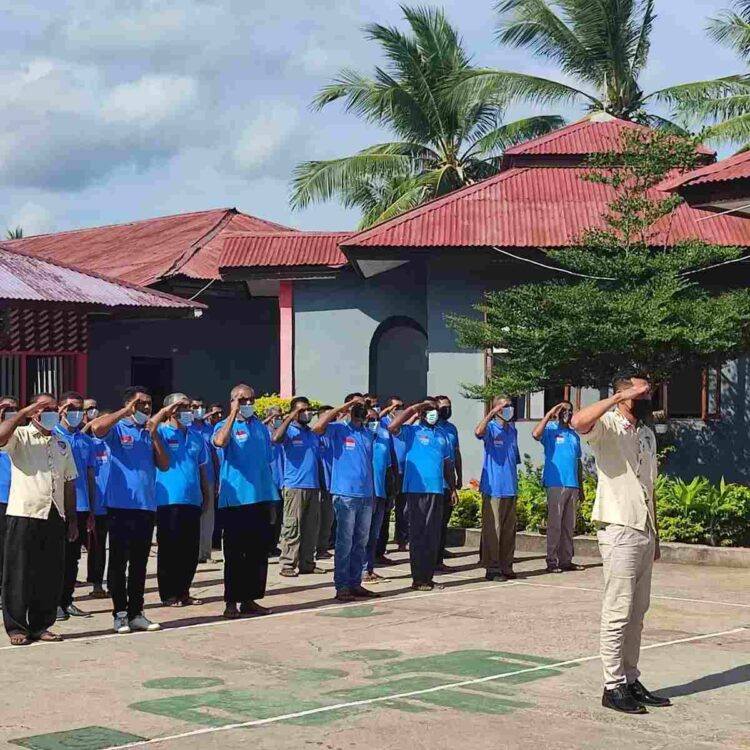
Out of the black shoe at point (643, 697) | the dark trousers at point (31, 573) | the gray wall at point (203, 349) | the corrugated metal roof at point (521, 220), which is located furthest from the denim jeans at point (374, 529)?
the gray wall at point (203, 349)

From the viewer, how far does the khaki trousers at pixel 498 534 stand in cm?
1366

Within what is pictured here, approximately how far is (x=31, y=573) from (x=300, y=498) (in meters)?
4.72

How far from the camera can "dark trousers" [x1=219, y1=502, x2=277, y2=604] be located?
1120 cm

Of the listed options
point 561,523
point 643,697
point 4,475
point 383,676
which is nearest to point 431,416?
point 561,523

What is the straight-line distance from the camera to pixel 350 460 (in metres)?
12.3

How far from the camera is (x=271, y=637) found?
10.1 meters

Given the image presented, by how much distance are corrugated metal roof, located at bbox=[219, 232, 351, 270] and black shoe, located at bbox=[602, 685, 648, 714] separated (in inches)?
595

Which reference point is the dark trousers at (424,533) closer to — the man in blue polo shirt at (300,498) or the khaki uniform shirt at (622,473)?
the man in blue polo shirt at (300,498)

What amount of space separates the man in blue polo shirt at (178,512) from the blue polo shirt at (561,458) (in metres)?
4.21

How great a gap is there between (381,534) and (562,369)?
3.40 meters

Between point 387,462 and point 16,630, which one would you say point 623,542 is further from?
point 387,462

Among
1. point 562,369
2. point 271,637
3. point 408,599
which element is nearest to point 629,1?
point 562,369

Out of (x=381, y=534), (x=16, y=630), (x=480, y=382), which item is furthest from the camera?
(x=480, y=382)

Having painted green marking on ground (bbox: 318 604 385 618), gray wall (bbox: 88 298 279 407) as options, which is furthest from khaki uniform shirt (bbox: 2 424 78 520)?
gray wall (bbox: 88 298 279 407)
